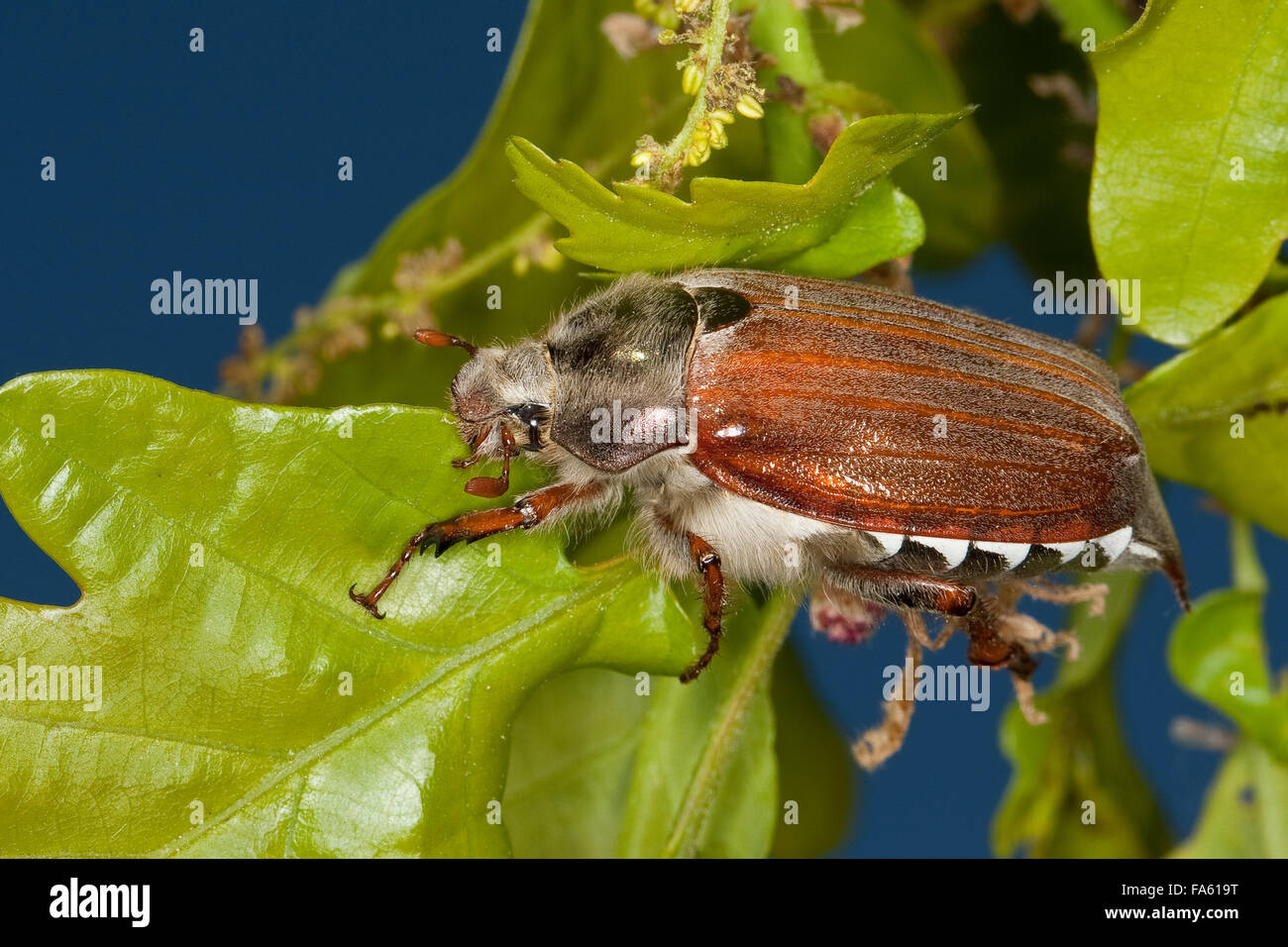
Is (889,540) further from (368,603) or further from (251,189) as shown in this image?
(251,189)

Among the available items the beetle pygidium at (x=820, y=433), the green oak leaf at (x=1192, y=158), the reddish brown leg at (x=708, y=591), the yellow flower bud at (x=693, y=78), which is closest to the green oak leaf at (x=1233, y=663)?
the beetle pygidium at (x=820, y=433)

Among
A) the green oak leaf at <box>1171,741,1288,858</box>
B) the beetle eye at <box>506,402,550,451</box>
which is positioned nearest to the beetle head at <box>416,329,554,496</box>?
the beetle eye at <box>506,402,550,451</box>

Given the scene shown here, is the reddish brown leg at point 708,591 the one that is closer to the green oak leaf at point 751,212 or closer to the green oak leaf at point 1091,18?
the green oak leaf at point 751,212

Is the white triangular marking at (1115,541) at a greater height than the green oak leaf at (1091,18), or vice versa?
the green oak leaf at (1091,18)

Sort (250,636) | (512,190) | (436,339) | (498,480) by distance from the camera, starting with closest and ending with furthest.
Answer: (250,636)
(498,480)
(436,339)
(512,190)

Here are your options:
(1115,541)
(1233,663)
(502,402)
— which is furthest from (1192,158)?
(502,402)

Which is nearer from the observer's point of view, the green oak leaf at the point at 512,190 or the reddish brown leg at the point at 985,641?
the reddish brown leg at the point at 985,641

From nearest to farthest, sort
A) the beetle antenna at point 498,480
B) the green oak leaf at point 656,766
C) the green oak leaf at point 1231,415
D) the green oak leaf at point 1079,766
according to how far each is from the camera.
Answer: the beetle antenna at point 498,480 → the green oak leaf at point 1231,415 → the green oak leaf at point 656,766 → the green oak leaf at point 1079,766

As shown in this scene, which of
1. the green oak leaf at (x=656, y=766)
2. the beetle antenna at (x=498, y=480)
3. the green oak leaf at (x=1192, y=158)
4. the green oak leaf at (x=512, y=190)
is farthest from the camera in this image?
the green oak leaf at (x=512, y=190)

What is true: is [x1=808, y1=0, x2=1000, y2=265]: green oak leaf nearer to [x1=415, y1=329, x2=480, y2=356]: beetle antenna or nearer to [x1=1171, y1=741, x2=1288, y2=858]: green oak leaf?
[x1=415, y1=329, x2=480, y2=356]: beetle antenna
